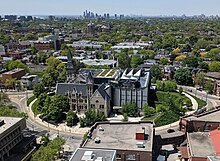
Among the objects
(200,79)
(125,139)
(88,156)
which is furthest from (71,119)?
(200,79)

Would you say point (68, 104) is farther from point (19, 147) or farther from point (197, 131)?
point (197, 131)

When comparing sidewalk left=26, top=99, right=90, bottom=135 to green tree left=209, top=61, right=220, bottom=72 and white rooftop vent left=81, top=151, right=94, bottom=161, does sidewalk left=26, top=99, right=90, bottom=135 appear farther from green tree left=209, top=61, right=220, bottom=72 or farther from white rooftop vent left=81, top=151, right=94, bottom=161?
green tree left=209, top=61, right=220, bottom=72

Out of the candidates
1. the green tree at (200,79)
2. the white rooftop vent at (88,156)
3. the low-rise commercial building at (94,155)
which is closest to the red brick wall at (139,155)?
the low-rise commercial building at (94,155)

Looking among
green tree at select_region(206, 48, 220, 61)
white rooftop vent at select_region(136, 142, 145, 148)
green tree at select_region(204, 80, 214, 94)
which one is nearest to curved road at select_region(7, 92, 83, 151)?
white rooftop vent at select_region(136, 142, 145, 148)

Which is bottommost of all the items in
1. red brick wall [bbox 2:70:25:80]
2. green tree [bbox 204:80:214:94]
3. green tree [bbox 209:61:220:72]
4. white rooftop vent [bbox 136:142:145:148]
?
green tree [bbox 204:80:214:94]

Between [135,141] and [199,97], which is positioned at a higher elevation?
[135,141]

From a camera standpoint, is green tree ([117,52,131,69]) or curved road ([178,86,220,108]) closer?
curved road ([178,86,220,108])

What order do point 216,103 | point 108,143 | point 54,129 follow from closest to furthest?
1. point 108,143
2. point 54,129
3. point 216,103

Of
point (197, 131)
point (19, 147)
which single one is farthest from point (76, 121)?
point (197, 131)

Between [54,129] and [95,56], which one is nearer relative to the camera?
[54,129]
